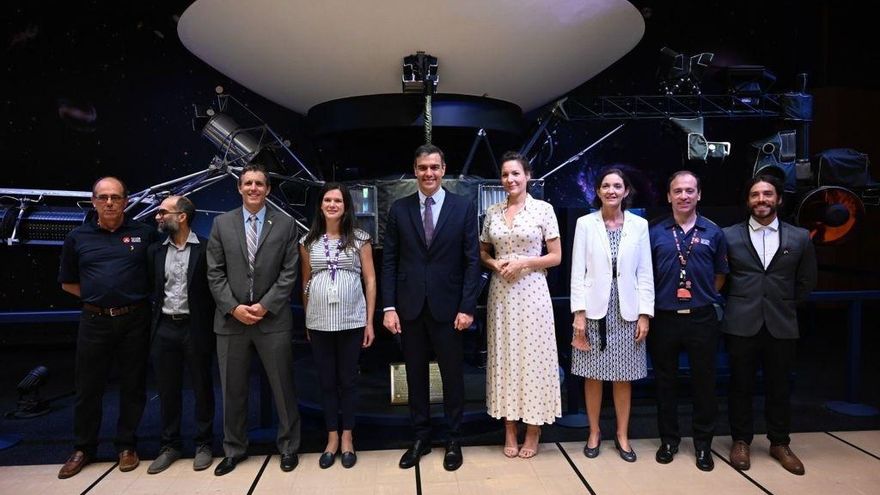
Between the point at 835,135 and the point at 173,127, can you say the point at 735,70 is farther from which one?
the point at 173,127

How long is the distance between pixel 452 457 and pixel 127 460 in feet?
6.12

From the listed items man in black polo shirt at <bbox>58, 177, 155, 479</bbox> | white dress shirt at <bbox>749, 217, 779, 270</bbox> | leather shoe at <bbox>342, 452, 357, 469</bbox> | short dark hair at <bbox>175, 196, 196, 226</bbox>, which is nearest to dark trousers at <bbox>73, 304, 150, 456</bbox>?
man in black polo shirt at <bbox>58, 177, 155, 479</bbox>

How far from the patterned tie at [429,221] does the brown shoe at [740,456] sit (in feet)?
7.02

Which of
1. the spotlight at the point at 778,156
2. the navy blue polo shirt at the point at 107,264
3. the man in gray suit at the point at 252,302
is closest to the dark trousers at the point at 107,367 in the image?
the navy blue polo shirt at the point at 107,264

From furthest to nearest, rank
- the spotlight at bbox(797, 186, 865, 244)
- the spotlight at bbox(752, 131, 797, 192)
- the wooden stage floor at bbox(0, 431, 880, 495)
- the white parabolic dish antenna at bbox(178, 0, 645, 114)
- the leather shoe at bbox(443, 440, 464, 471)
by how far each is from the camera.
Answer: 1. the spotlight at bbox(752, 131, 797, 192)
2. the spotlight at bbox(797, 186, 865, 244)
3. the white parabolic dish antenna at bbox(178, 0, 645, 114)
4. the leather shoe at bbox(443, 440, 464, 471)
5. the wooden stage floor at bbox(0, 431, 880, 495)

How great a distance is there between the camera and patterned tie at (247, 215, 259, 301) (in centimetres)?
296

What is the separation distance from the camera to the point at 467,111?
177 inches

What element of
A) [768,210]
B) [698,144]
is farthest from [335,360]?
[698,144]

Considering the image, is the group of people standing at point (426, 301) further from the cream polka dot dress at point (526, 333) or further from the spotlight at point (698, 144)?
the spotlight at point (698, 144)

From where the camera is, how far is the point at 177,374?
10.1 ft

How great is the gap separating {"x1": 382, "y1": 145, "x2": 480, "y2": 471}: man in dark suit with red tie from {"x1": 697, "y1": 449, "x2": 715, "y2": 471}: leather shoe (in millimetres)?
1365

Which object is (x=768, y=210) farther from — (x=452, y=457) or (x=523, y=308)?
(x=452, y=457)

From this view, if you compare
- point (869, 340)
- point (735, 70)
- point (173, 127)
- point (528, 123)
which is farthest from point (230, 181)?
point (869, 340)

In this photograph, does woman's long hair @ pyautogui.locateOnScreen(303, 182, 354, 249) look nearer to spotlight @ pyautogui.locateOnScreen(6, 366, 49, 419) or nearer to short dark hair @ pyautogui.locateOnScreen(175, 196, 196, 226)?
short dark hair @ pyautogui.locateOnScreen(175, 196, 196, 226)
